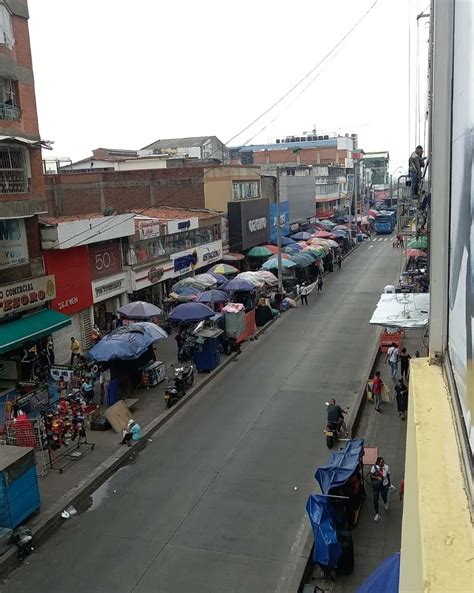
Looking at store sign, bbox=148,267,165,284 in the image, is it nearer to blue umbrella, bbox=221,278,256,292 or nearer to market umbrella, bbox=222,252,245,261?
blue umbrella, bbox=221,278,256,292

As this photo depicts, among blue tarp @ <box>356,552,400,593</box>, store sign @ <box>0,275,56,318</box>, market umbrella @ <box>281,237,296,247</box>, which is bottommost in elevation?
market umbrella @ <box>281,237,296,247</box>

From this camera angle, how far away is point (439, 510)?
1.71 metres

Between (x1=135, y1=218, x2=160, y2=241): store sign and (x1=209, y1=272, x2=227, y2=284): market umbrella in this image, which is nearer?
(x1=135, y1=218, x2=160, y2=241): store sign

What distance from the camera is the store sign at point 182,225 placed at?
2975 centimetres

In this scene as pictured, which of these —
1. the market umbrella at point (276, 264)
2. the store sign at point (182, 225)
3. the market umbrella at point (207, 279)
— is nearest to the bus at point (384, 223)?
the market umbrella at point (276, 264)

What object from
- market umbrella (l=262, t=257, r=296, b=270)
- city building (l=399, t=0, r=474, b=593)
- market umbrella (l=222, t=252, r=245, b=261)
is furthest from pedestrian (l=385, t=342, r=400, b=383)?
market umbrella (l=222, t=252, r=245, b=261)

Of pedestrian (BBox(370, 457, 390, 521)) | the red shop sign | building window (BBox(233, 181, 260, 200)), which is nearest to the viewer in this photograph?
pedestrian (BBox(370, 457, 390, 521))

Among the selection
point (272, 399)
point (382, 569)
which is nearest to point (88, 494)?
point (272, 399)

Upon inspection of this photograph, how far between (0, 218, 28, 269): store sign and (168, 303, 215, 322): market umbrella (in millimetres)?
5477

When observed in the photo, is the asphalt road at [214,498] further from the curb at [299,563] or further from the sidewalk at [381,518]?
the sidewalk at [381,518]

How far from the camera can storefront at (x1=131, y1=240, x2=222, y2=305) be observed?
27.1 m

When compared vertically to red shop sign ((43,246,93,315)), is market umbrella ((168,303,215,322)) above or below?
below

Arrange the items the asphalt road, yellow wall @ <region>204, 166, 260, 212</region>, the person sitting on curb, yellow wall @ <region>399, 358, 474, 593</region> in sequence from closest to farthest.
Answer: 1. yellow wall @ <region>399, 358, 474, 593</region>
2. the asphalt road
3. the person sitting on curb
4. yellow wall @ <region>204, 166, 260, 212</region>

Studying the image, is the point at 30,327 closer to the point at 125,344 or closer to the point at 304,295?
the point at 125,344
